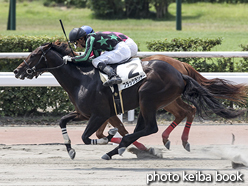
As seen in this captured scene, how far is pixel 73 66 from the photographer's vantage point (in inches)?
213

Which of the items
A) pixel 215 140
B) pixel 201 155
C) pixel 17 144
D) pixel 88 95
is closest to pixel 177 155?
pixel 201 155

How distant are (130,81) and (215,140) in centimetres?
198

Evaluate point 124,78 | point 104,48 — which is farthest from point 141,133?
point 104,48

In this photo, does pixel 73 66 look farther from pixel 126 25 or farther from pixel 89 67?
pixel 126 25

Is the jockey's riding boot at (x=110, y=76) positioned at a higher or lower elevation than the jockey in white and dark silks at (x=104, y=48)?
lower

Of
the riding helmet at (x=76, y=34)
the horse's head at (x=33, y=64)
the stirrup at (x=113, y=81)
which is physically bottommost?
the stirrup at (x=113, y=81)

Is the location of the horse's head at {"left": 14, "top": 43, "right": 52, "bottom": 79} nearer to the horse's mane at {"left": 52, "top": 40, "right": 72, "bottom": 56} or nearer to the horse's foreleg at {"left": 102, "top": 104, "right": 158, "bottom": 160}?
the horse's mane at {"left": 52, "top": 40, "right": 72, "bottom": 56}

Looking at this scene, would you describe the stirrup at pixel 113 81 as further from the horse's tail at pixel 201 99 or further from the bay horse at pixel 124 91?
the horse's tail at pixel 201 99

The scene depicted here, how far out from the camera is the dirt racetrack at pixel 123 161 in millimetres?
4266

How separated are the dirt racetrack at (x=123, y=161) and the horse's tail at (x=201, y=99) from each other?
579 mm

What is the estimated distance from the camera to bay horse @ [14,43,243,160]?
201 inches

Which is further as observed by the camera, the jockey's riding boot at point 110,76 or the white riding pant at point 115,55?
the white riding pant at point 115,55

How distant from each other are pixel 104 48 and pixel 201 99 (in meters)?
1.46

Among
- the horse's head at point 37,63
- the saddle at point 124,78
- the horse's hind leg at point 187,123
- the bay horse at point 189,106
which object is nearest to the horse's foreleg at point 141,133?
the saddle at point 124,78
